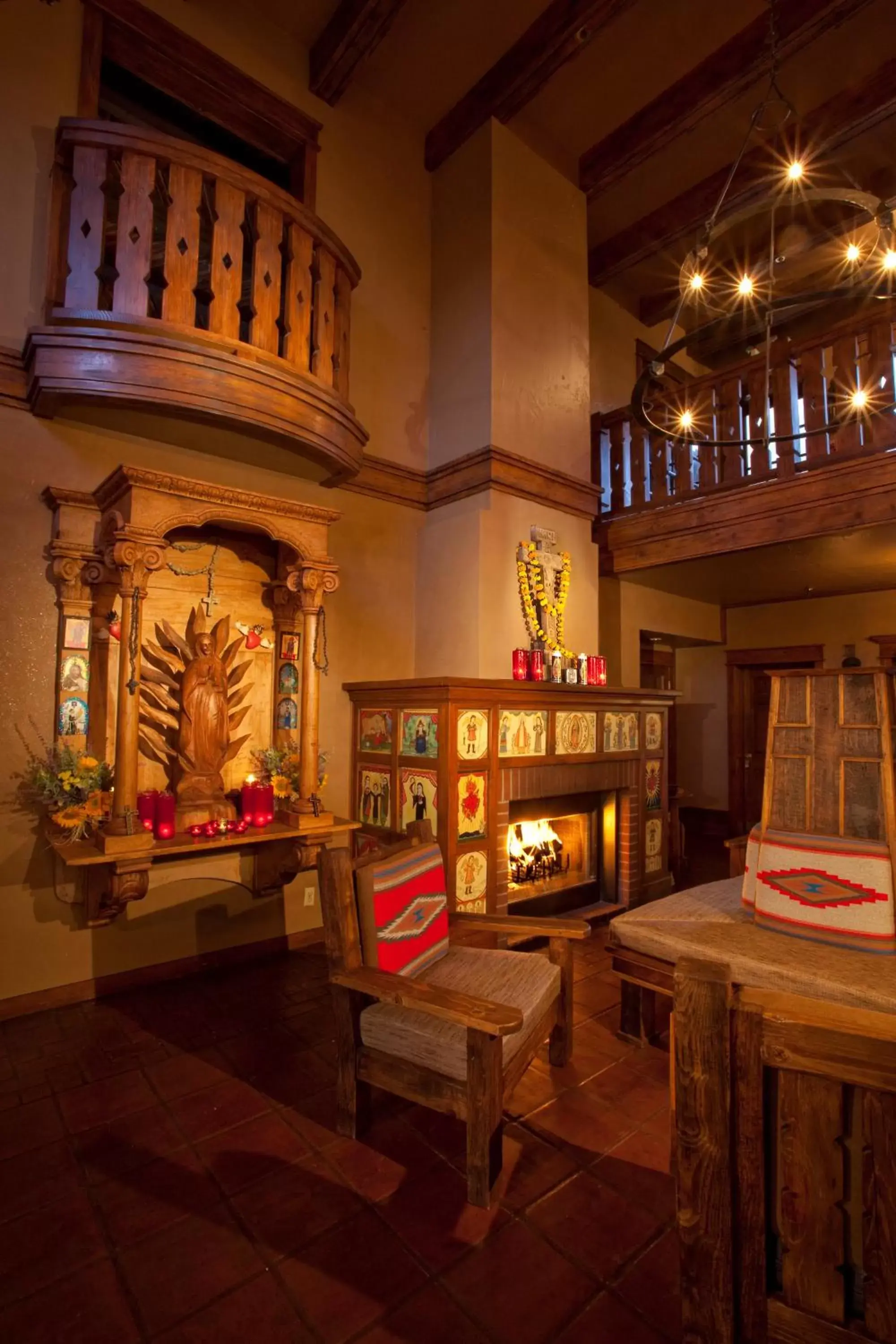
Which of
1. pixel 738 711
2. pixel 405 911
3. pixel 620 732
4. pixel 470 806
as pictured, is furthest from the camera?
pixel 738 711

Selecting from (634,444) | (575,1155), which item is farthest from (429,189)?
(575,1155)

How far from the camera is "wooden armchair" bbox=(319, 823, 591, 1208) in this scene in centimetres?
190

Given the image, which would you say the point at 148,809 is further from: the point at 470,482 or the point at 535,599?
the point at 470,482

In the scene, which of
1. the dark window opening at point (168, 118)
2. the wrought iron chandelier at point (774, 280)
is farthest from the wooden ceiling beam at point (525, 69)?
the wrought iron chandelier at point (774, 280)

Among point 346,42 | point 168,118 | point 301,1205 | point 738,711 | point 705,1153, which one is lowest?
point 301,1205

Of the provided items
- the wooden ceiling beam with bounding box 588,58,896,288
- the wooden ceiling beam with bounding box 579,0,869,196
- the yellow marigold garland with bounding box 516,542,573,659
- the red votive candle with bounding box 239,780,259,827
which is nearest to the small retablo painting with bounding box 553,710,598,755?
the yellow marigold garland with bounding box 516,542,573,659

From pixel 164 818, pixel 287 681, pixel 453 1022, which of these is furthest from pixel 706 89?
pixel 453 1022

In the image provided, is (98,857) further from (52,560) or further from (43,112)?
(43,112)

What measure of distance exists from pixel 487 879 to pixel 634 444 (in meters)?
3.79

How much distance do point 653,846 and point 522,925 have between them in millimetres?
2717

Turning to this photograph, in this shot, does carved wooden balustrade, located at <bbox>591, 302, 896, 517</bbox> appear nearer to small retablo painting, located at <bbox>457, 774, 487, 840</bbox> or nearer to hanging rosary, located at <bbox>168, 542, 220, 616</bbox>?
small retablo painting, located at <bbox>457, 774, 487, 840</bbox>

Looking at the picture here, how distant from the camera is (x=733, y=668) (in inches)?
306

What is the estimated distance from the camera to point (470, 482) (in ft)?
15.0

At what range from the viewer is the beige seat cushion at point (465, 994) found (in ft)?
6.73
